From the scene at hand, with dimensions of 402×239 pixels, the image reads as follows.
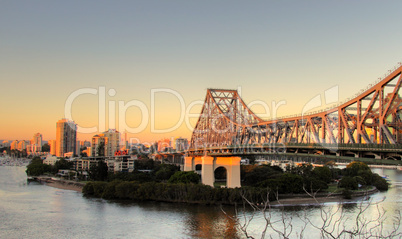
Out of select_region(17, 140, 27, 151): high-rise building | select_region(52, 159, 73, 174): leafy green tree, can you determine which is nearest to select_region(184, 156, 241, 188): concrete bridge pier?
select_region(52, 159, 73, 174): leafy green tree

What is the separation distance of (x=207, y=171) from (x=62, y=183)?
20611mm

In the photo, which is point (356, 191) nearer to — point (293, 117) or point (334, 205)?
point (334, 205)

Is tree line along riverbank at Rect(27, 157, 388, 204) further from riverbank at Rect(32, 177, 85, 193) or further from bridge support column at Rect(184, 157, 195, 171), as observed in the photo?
riverbank at Rect(32, 177, 85, 193)

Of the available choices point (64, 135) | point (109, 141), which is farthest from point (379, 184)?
point (64, 135)

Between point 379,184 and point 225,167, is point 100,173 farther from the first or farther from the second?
point 379,184

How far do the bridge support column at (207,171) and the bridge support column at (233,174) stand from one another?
7.21 ft

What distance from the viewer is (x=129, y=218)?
2298 cm

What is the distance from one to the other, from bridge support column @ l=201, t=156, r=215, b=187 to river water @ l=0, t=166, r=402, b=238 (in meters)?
6.73

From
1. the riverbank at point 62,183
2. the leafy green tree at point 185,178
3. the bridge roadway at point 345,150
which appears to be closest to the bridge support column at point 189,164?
the leafy green tree at point 185,178

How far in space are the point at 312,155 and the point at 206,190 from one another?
38.9 ft

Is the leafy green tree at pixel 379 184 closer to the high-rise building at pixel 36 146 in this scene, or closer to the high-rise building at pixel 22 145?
the high-rise building at pixel 36 146

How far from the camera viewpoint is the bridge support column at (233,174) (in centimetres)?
3269

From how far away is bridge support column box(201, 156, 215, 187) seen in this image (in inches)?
1359

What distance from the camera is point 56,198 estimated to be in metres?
31.9
